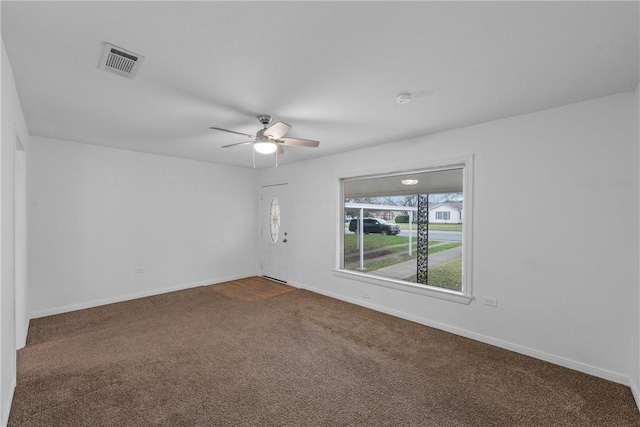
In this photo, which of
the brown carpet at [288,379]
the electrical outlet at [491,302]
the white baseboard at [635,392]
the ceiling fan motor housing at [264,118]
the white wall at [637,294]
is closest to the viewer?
the brown carpet at [288,379]

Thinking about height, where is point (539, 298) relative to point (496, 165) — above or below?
below

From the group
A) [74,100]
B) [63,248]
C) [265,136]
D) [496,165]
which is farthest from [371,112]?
[63,248]

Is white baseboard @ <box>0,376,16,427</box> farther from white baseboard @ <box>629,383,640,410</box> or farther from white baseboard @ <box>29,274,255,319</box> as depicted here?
white baseboard @ <box>629,383,640,410</box>

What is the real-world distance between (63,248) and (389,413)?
469 centimetres

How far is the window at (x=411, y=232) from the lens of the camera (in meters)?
3.54

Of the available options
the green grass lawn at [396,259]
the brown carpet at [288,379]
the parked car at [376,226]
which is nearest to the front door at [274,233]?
the parked car at [376,226]

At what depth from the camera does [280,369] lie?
2.59 metres

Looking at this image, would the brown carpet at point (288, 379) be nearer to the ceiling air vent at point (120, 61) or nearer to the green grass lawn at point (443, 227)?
the green grass lawn at point (443, 227)

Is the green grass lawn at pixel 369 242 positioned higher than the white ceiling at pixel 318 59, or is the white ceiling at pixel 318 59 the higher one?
the white ceiling at pixel 318 59

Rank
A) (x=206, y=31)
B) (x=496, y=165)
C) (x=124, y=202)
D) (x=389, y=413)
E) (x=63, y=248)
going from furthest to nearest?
(x=124, y=202) → (x=63, y=248) → (x=496, y=165) → (x=389, y=413) → (x=206, y=31)

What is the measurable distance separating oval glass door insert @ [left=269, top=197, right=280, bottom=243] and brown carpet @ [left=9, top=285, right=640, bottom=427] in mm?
2488

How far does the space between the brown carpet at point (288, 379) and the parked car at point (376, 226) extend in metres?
1.45

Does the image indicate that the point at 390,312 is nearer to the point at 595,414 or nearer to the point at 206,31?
the point at 595,414

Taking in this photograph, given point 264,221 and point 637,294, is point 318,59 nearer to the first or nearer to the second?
point 637,294
